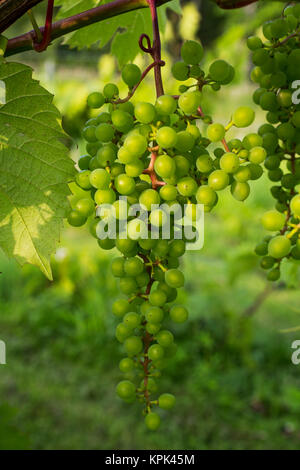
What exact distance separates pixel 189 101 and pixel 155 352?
0.85ft

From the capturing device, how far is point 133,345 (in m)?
0.53

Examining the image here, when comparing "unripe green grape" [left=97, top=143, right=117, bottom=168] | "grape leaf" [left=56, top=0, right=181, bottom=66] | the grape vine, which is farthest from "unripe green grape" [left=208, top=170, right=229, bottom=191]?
"grape leaf" [left=56, top=0, right=181, bottom=66]

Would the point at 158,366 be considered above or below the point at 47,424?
above

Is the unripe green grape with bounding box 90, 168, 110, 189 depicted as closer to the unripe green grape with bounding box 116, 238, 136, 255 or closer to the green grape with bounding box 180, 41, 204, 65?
the unripe green grape with bounding box 116, 238, 136, 255

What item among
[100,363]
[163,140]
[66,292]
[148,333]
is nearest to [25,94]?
[163,140]

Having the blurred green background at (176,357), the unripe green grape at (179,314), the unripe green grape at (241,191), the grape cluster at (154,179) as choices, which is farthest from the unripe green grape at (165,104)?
the blurred green background at (176,357)

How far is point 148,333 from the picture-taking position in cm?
55

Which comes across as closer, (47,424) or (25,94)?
(25,94)

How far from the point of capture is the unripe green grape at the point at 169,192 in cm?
47

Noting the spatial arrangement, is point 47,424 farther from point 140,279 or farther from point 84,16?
point 84,16

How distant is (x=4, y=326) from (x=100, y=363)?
2.24ft

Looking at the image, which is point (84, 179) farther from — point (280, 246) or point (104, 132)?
point (280, 246)

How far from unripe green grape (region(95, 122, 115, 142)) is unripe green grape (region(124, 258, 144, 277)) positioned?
128 millimetres

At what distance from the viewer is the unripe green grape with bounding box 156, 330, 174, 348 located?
0.53m
